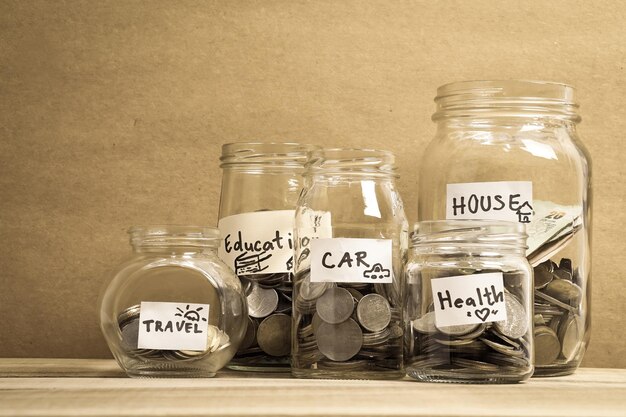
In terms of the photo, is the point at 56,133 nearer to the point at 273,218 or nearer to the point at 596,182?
the point at 273,218

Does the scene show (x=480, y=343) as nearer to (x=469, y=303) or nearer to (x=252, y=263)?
(x=469, y=303)

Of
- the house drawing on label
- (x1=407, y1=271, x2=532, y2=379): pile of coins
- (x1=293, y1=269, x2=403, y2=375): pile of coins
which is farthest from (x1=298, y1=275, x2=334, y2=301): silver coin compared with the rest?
the house drawing on label

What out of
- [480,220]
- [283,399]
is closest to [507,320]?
[480,220]

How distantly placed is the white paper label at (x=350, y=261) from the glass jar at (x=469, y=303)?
0.13 ft

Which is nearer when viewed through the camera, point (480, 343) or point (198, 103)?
point (480, 343)

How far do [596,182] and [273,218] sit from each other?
49 centimetres

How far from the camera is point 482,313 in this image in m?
0.90

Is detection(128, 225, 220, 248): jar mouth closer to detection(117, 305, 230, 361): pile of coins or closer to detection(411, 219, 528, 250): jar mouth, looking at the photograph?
detection(117, 305, 230, 361): pile of coins

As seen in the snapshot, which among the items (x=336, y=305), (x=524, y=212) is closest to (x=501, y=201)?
(x=524, y=212)

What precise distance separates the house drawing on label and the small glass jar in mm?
329

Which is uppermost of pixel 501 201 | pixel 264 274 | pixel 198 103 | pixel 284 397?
pixel 198 103

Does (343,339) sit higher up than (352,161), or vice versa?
(352,161)

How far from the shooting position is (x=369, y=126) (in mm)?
1240

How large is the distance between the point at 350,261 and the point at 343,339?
0.08 metres
